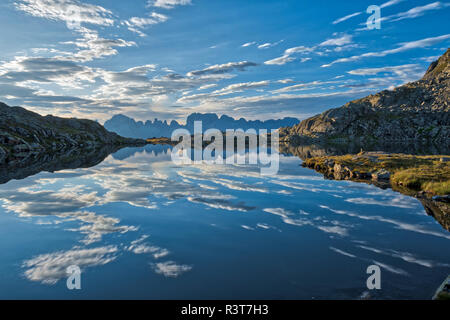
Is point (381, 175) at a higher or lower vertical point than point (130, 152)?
lower

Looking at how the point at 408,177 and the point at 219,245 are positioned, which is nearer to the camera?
the point at 219,245

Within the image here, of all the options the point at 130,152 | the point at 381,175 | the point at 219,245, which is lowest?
the point at 219,245

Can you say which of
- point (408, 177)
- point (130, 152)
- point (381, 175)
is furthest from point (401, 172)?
point (130, 152)

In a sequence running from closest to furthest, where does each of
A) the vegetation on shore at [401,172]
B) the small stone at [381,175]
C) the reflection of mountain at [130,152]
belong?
the vegetation on shore at [401,172] < the small stone at [381,175] < the reflection of mountain at [130,152]

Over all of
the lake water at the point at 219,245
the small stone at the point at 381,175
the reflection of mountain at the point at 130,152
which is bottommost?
the lake water at the point at 219,245

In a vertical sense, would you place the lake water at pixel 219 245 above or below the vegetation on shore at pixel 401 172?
below

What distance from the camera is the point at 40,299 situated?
41.7 ft

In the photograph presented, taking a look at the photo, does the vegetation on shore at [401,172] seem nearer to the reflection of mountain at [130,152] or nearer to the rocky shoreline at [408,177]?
the rocky shoreline at [408,177]

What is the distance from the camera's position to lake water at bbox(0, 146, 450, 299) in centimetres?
1355

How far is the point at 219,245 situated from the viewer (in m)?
19.2

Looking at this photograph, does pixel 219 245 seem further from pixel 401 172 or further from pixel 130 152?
pixel 130 152

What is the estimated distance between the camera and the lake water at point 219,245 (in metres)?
13.6

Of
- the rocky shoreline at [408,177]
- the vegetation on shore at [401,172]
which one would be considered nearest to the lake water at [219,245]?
the rocky shoreline at [408,177]

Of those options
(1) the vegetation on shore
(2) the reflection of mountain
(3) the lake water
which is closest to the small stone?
(1) the vegetation on shore
